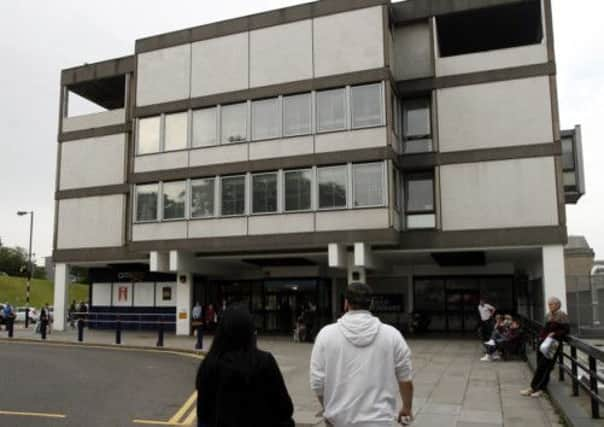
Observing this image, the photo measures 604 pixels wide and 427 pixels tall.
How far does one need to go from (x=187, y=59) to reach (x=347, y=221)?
1023 cm

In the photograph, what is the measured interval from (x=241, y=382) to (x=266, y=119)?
2029cm

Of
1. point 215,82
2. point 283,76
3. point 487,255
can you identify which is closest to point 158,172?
point 215,82

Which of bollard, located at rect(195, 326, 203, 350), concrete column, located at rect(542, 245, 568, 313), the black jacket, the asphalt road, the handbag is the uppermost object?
concrete column, located at rect(542, 245, 568, 313)

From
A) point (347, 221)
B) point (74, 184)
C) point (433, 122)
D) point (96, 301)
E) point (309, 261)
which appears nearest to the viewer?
point (347, 221)

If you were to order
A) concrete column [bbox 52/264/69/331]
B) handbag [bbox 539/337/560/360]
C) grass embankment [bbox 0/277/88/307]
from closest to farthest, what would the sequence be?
handbag [bbox 539/337/560/360] → concrete column [bbox 52/264/69/331] → grass embankment [bbox 0/277/88/307]

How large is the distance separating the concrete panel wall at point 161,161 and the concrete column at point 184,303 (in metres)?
4.84

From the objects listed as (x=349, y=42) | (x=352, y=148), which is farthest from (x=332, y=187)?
(x=349, y=42)

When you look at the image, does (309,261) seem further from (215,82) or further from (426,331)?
(215,82)

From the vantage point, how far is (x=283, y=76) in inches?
901

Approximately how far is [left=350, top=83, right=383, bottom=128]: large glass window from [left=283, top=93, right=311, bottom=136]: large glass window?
6.08 ft

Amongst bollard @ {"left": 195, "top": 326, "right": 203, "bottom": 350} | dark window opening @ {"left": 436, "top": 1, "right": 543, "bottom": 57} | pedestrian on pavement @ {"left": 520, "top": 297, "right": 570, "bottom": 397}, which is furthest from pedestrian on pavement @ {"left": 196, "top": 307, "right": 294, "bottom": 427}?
dark window opening @ {"left": 436, "top": 1, "right": 543, "bottom": 57}

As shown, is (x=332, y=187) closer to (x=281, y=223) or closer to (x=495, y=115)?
(x=281, y=223)

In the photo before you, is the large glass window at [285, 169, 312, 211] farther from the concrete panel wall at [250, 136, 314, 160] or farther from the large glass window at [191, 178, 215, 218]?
the large glass window at [191, 178, 215, 218]

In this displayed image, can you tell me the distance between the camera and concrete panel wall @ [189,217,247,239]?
899 inches
